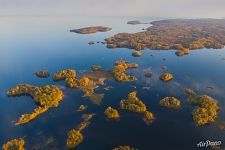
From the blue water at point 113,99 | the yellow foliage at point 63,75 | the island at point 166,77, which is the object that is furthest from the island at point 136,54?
the yellow foliage at point 63,75

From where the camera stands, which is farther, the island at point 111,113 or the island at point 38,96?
the island at point 38,96

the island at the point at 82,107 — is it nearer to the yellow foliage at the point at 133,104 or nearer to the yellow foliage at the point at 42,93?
the yellow foliage at the point at 42,93

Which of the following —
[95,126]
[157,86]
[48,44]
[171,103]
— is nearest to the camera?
[95,126]

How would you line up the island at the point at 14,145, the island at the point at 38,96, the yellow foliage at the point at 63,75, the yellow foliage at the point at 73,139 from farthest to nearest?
the yellow foliage at the point at 63,75 < the island at the point at 38,96 < the yellow foliage at the point at 73,139 < the island at the point at 14,145

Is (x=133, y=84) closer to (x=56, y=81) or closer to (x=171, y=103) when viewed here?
(x=171, y=103)

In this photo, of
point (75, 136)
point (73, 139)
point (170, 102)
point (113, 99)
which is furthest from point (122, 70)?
point (73, 139)

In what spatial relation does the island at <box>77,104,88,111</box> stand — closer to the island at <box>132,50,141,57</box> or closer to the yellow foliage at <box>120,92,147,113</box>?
the yellow foliage at <box>120,92,147,113</box>

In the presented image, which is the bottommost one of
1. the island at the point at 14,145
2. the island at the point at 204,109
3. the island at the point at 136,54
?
the island at the point at 14,145

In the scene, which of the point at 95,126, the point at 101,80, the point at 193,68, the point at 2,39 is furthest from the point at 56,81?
the point at 2,39
